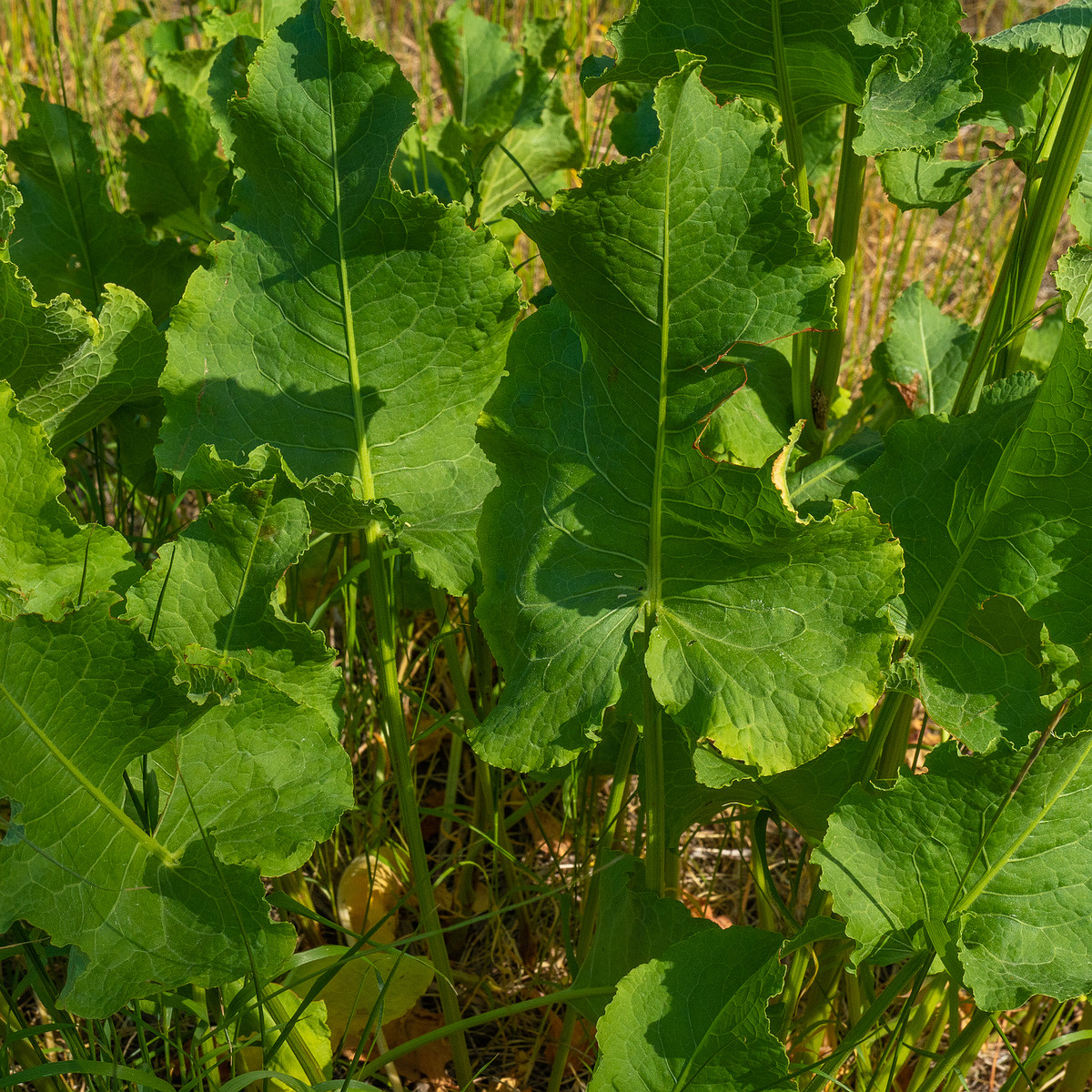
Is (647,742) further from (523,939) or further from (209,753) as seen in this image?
(523,939)

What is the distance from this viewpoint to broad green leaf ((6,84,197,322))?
118 centimetres

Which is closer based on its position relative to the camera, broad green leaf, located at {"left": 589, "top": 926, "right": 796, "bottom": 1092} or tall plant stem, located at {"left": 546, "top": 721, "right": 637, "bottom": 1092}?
broad green leaf, located at {"left": 589, "top": 926, "right": 796, "bottom": 1092}

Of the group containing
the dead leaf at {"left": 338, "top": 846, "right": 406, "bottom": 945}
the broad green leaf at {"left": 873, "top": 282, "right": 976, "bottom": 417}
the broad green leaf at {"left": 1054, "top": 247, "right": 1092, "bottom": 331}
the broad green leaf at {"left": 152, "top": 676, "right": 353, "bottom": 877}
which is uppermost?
the broad green leaf at {"left": 1054, "top": 247, "right": 1092, "bottom": 331}

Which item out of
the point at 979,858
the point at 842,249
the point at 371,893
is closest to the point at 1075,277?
the point at 842,249

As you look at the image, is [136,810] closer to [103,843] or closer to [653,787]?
[103,843]

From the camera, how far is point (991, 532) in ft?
2.79

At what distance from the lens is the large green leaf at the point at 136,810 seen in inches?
29.4

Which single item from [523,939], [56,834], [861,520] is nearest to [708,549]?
[861,520]

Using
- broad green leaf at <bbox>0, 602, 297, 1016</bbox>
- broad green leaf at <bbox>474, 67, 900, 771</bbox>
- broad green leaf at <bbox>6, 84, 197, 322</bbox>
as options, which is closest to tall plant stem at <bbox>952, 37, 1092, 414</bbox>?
broad green leaf at <bbox>474, 67, 900, 771</bbox>

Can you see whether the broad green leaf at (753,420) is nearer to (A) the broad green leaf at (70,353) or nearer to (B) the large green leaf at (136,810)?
(B) the large green leaf at (136,810)

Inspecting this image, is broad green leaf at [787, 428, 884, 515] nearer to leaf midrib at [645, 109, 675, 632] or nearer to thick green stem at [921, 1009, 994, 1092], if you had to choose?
leaf midrib at [645, 109, 675, 632]

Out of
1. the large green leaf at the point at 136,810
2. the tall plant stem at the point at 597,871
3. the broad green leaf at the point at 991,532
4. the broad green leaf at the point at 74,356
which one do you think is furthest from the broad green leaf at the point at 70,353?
the broad green leaf at the point at 991,532

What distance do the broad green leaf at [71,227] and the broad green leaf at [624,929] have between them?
83 centimetres

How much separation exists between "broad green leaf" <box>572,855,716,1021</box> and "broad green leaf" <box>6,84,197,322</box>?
83 centimetres
